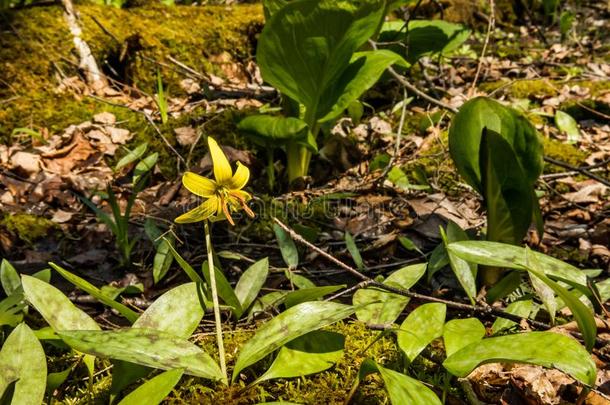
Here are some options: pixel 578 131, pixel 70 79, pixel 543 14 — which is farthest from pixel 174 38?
pixel 543 14

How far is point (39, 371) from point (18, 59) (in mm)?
3129

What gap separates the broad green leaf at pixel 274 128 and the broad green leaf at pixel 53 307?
1.47 m

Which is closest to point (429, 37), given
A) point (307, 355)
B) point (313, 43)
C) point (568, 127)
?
point (568, 127)

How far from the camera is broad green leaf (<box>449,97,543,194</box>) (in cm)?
176

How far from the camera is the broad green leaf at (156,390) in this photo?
1049 mm

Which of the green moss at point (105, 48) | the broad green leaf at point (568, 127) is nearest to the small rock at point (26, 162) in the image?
the green moss at point (105, 48)

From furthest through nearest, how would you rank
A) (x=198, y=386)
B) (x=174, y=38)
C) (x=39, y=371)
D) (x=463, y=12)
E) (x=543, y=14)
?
(x=543, y=14) < (x=463, y=12) < (x=174, y=38) < (x=198, y=386) < (x=39, y=371)

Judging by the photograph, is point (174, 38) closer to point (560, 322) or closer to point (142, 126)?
point (142, 126)

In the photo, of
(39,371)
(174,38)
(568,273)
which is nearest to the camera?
(39,371)

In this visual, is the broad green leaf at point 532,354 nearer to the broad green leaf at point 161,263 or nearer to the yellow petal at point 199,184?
the yellow petal at point 199,184

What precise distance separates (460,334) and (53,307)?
1.04 meters

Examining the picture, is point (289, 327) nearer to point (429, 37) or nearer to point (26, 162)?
point (26, 162)

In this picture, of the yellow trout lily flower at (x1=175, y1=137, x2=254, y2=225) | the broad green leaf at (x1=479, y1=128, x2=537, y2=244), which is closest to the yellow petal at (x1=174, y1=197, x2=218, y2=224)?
the yellow trout lily flower at (x1=175, y1=137, x2=254, y2=225)

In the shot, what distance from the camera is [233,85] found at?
421cm
